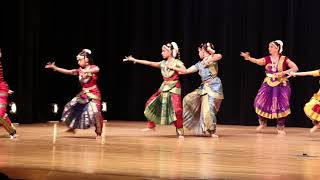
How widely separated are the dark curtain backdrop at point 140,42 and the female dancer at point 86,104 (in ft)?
8.35

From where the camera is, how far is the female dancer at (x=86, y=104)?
23.7 ft

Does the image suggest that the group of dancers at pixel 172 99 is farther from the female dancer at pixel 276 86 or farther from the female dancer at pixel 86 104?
the female dancer at pixel 276 86

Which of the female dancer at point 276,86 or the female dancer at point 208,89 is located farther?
the female dancer at point 276,86

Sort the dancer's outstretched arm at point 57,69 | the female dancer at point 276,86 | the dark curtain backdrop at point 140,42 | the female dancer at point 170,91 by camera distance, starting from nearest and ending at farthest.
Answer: the dancer's outstretched arm at point 57,69 < the female dancer at point 170,91 < the female dancer at point 276,86 < the dark curtain backdrop at point 140,42

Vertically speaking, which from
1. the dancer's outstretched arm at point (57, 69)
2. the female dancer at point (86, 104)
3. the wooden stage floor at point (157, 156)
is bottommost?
the wooden stage floor at point (157, 156)

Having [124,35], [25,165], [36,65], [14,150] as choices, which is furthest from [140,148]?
[124,35]

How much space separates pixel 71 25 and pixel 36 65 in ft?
4.01

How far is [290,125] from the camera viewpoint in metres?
9.88

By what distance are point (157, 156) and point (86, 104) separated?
210 centimetres

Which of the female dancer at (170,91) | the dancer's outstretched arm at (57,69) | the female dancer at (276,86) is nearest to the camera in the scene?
the dancer's outstretched arm at (57,69)

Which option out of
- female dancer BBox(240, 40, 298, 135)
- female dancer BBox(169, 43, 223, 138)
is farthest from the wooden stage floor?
female dancer BBox(240, 40, 298, 135)

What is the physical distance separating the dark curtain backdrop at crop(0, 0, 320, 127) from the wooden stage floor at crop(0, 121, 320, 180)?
1.91m

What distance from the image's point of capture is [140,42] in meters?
10.7

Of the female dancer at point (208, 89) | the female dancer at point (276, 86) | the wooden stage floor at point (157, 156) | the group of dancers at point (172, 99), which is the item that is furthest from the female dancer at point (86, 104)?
the female dancer at point (276, 86)
